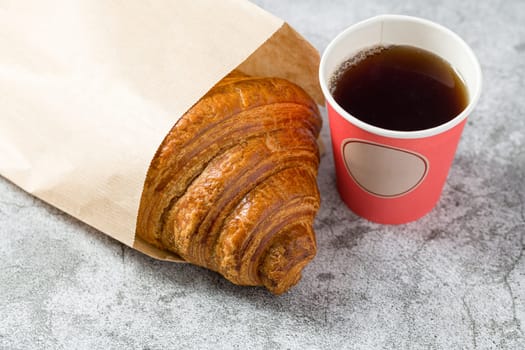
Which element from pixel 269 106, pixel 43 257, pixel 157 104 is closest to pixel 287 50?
pixel 269 106

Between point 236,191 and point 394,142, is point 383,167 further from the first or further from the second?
point 236,191

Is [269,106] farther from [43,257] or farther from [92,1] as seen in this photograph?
[43,257]

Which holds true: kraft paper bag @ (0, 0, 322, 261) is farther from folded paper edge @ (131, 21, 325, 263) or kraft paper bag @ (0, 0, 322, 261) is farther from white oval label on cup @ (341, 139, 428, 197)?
white oval label on cup @ (341, 139, 428, 197)

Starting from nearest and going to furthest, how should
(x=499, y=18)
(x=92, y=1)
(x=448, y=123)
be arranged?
(x=448, y=123), (x=92, y=1), (x=499, y=18)

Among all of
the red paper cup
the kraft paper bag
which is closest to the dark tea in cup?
the red paper cup

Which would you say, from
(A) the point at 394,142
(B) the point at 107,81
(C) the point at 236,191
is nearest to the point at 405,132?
(A) the point at 394,142

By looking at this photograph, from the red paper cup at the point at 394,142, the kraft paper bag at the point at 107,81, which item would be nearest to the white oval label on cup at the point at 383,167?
the red paper cup at the point at 394,142
